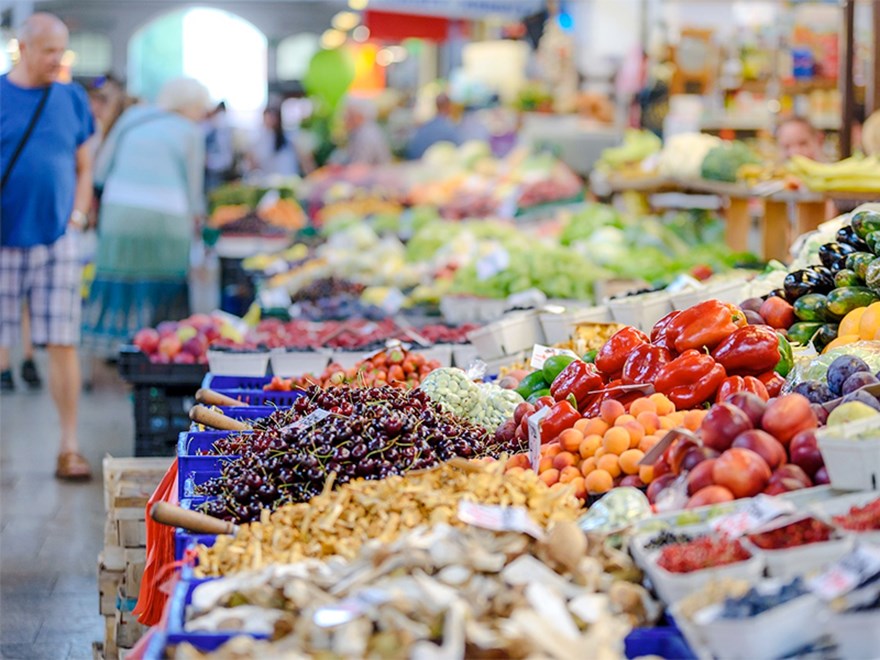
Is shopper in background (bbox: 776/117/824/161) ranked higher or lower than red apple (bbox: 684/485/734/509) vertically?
higher

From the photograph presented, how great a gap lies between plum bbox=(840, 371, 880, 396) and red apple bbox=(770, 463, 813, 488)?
1.52ft

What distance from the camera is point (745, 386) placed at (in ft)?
11.6

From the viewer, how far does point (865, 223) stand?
4473 millimetres

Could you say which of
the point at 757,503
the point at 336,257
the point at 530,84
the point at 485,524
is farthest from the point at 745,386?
the point at 530,84

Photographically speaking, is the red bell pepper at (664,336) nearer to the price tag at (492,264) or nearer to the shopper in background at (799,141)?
the price tag at (492,264)

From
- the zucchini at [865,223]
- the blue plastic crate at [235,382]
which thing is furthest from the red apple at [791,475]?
the blue plastic crate at [235,382]

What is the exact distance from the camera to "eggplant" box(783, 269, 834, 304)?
4.45 meters

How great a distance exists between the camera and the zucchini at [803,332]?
4309 millimetres

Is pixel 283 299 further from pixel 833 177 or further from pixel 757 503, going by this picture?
pixel 757 503

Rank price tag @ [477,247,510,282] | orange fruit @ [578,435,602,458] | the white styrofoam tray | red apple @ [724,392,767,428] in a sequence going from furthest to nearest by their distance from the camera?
price tag @ [477,247,510,282]
the white styrofoam tray
orange fruit @ [578,435,602,458]
red apple @ [724,392,767,428]

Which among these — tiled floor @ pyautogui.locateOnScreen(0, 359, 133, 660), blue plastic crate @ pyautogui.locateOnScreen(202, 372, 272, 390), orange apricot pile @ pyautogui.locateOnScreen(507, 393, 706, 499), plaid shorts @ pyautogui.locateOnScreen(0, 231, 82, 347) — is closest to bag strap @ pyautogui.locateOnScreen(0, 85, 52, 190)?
plaid shorts @ pyautogui.locateOnScreen(0, 231, 82, 347)

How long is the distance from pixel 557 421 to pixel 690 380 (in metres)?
0.39

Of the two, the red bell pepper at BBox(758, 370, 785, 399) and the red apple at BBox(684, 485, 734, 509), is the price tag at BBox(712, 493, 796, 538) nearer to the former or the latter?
the red apple at BBox(684, 485, 734, 509)

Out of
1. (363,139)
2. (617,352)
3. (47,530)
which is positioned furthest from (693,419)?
(363,139)
